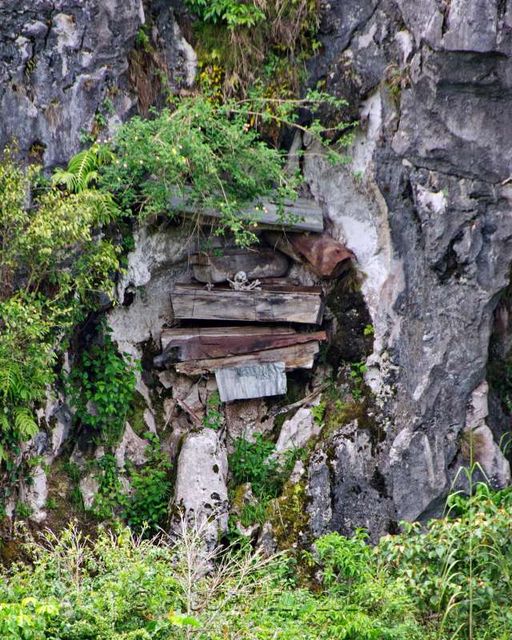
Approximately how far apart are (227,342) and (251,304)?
0.47 m

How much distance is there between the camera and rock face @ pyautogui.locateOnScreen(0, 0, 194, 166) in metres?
9.79

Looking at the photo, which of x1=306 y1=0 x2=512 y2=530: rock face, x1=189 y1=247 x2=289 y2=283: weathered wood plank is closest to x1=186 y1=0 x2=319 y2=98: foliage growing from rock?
x1=306 y1=0 x2=512 y2=530: rock face

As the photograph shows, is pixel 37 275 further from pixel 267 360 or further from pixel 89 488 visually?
pixel 267 360

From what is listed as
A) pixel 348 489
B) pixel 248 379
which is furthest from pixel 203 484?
pixel 348 489

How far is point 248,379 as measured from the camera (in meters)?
10.8

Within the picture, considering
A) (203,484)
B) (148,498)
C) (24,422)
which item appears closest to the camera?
(24,422)

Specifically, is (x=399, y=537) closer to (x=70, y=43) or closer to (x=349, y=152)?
(x=349, y=152)

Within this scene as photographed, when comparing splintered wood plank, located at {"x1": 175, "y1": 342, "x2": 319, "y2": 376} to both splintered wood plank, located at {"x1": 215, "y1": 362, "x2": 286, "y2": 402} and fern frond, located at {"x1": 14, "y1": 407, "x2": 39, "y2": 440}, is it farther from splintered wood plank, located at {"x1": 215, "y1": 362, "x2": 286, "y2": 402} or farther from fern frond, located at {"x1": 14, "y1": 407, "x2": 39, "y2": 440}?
fern frond, located at {"x1": 14, "y1": 407, "x2": 39, "y2": 440}

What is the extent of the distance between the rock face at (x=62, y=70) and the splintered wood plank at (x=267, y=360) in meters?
2.50

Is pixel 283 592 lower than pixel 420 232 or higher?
lower

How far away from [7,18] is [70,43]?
0.62 m

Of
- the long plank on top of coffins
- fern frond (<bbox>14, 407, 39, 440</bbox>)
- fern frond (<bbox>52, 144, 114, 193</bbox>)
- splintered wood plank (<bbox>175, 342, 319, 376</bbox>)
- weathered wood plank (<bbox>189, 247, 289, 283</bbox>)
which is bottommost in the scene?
fern frond (<bbox>14, 407, 39, 440</bbox>)

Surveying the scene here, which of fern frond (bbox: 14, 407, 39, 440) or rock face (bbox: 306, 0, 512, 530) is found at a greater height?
rock face (bbox: 306, 0, 512, 530)

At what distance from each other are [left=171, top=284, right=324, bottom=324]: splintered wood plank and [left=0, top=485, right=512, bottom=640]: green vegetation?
2.73 metres
